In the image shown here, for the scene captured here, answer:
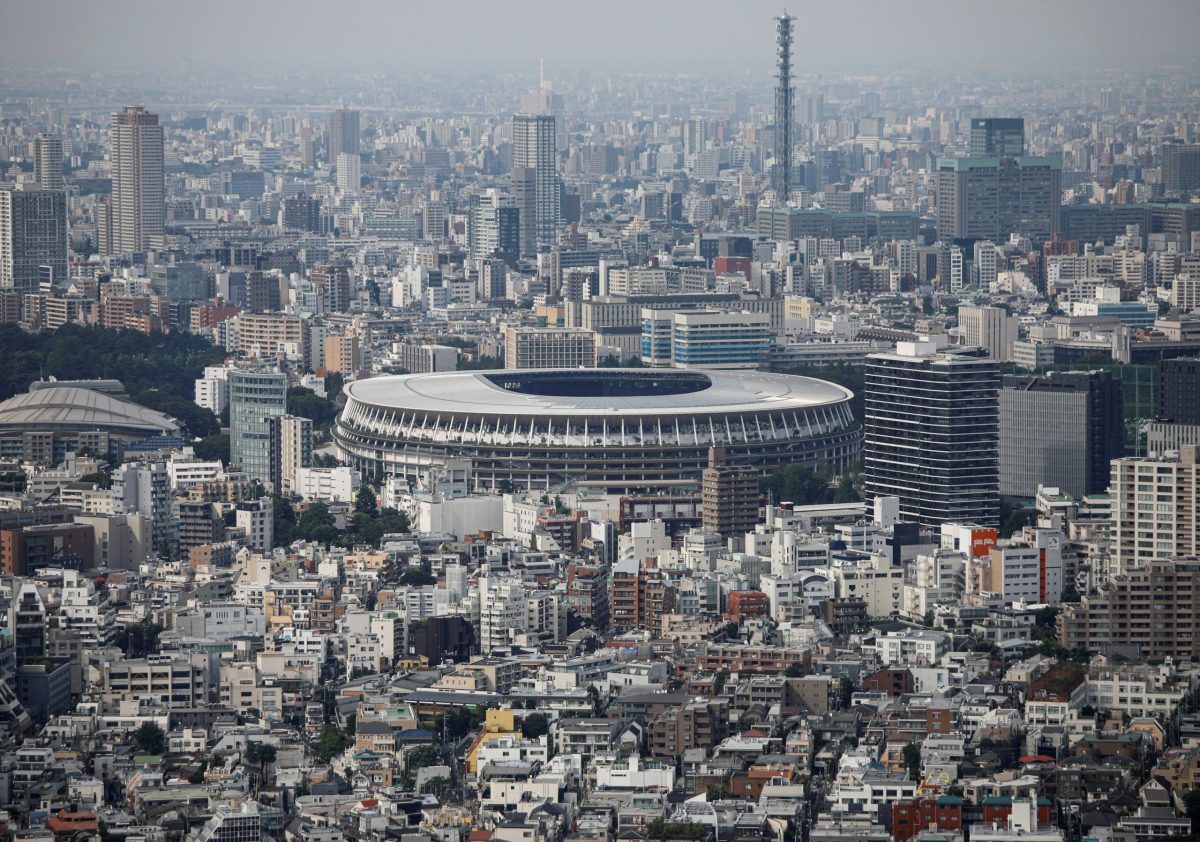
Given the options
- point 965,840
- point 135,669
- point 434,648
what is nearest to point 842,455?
point 434,648

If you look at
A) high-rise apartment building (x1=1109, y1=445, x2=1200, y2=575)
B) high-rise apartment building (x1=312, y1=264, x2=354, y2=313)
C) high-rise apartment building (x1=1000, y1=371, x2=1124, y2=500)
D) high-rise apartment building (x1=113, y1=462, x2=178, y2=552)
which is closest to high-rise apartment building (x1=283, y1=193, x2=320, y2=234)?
high-rise apartment building (x1=312, y1=264, x2=354, y2=313)

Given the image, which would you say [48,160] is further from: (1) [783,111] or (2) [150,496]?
(2) [150,496]

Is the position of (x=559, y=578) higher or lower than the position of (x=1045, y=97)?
lower

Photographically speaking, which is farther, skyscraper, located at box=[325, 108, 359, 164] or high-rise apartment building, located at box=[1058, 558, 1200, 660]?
skyscraper, located at box=[325, 108, 359, 164]

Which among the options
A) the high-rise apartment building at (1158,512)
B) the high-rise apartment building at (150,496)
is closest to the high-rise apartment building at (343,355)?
the high-rise apartment building at (150,496)

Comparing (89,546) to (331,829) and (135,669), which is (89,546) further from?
(331,829)

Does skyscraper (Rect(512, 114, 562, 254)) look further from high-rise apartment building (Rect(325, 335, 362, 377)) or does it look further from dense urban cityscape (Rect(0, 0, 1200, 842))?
high-rise apartment building (Rect(325, 335, 362, 377))
